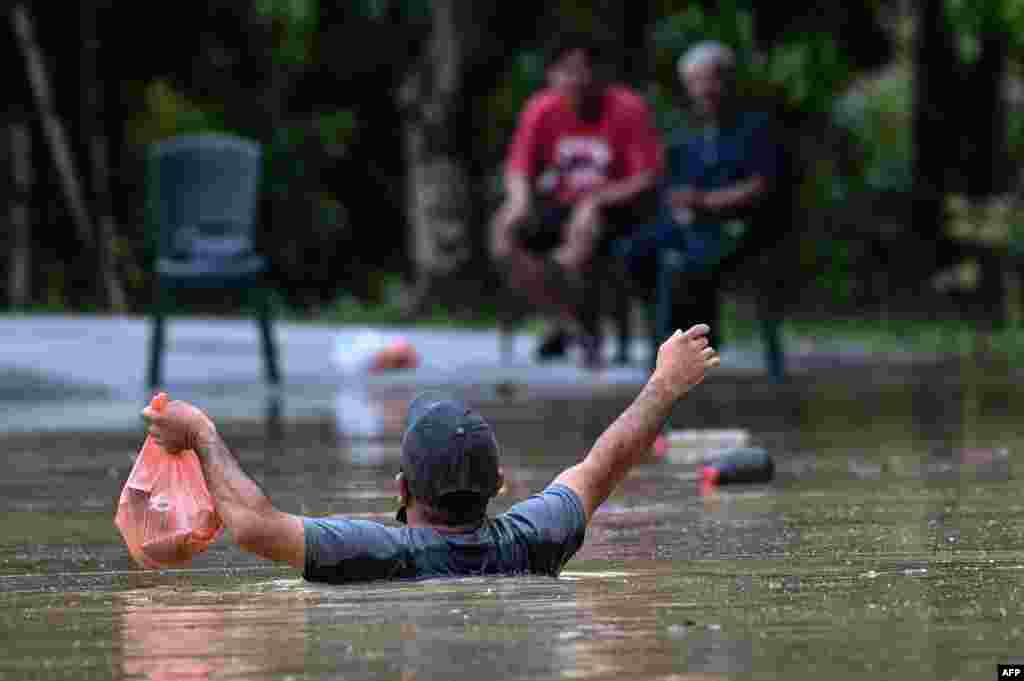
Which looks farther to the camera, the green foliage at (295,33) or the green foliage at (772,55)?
the green foliage at (295,33)

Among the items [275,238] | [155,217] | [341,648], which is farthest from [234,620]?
[275,238]

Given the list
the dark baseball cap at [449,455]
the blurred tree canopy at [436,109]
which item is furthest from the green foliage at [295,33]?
the dark baseball cap at [449,455]

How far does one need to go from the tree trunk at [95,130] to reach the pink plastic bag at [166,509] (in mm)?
19189

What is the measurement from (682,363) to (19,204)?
21.0m

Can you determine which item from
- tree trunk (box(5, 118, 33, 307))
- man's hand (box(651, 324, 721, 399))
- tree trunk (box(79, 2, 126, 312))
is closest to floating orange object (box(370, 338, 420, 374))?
tree trunk (box(79, 2, 126, 312))

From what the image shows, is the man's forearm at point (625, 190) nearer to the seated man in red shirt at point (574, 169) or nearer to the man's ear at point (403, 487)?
the seated man in red shirt at point (574, 169)

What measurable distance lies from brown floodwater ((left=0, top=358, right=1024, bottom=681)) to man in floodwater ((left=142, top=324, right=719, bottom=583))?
0.25 feet

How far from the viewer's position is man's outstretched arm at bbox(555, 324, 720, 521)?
594 centimetres

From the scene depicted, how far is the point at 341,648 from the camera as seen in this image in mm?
4773

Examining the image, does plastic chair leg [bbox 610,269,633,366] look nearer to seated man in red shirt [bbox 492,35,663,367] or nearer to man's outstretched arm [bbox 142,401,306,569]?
seated man in red shirt [bbox 492,35,663,367]

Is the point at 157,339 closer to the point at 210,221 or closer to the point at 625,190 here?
the point at 210,221

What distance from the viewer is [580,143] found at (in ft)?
54.3

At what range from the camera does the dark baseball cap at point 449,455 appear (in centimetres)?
558

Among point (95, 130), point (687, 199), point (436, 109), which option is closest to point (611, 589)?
point (687, 199)
